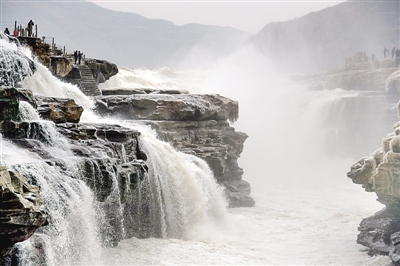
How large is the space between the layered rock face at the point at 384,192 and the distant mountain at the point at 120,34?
112m

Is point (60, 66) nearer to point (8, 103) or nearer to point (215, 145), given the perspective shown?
point (215, 145)

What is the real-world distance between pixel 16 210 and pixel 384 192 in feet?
42.1

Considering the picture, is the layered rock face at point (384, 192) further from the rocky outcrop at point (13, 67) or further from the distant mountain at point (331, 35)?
the distant mountain at point (331, 35)

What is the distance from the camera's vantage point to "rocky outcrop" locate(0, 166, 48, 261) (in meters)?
10.3

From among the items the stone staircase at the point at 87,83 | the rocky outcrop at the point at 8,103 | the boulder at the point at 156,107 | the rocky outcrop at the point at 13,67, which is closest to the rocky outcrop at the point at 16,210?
the rocky outcrop at the point at 8,103

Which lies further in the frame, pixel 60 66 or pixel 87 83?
pixel 87 83

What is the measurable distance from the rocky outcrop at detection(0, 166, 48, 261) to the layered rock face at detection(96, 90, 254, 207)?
48.3 ft

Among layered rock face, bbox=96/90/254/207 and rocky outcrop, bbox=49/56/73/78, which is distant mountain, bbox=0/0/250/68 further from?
layered rock face, bbox=96/90/254/207

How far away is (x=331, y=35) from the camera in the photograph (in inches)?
4331

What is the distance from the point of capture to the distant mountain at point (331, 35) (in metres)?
104

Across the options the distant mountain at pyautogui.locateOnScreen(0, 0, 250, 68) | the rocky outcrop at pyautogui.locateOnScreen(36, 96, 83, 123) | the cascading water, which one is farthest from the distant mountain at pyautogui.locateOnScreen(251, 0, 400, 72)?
the rocky outcrop at pyautogui.locateOnScreen(36, 96, 83, 123)

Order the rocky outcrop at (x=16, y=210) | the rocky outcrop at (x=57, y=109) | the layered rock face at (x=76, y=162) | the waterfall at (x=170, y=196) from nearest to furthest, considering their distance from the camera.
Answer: the rocky outcrop at (x=16, y=210) → the layered rock face at (x=76, y=162) → the rocky outcrop at (x=57, y=109) → the waterfall at (x=170, y=196)

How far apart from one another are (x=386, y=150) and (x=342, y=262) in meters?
4.10

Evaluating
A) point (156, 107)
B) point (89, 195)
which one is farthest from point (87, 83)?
point (89, 195)
